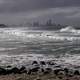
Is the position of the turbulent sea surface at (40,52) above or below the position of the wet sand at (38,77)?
above

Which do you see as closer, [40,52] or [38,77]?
[38,77]

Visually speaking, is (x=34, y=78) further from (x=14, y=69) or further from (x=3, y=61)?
(x=3, y=61)

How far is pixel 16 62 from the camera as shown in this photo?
18.2 meters

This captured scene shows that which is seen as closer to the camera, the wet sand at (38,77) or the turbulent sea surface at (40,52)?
the wet sand at (38,77)

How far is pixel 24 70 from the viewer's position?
15.0 metres

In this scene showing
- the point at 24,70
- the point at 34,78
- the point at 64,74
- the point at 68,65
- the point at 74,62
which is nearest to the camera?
the point at 34,78

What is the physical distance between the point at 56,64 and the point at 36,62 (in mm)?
1323

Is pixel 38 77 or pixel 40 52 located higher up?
pixel 40 52

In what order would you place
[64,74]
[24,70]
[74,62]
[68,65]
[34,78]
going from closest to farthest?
1. [34,78]
2. [64,74]
3. [24,70]
4. [68,65]
5. [74,62]

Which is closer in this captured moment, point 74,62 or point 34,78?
point 34,78

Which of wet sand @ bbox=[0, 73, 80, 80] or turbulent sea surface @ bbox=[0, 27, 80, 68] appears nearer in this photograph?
wet sand @ bbox=[0, 73, 80, 80]

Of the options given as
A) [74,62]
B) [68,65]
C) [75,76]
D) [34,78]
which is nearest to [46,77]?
[34,78]

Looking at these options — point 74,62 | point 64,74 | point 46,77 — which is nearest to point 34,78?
point 46,77

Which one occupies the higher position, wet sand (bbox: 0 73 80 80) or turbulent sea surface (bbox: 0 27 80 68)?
turbulent sea surface (bbox: 0 27 80 68)
